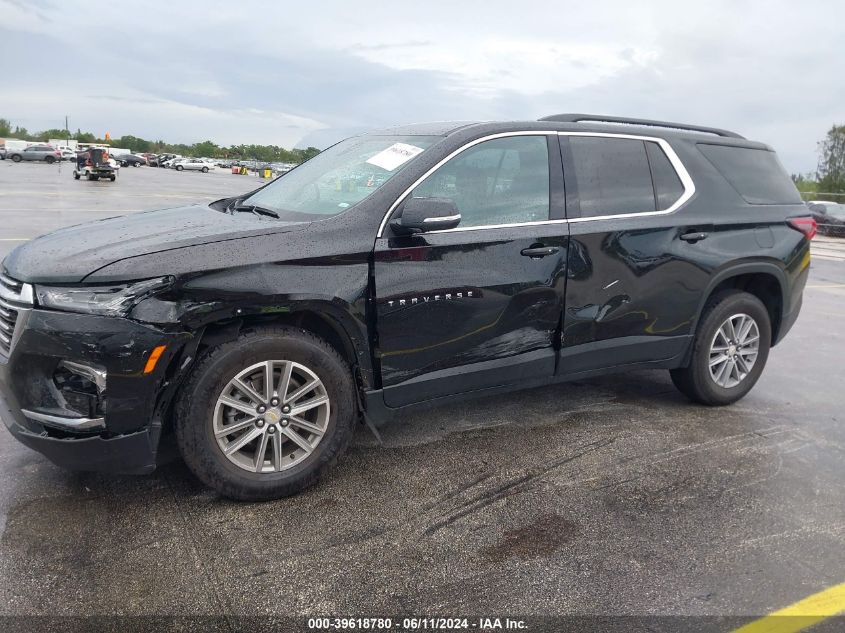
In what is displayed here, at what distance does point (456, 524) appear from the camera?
10.3 feet

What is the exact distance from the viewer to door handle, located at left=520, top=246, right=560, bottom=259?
3697 mm

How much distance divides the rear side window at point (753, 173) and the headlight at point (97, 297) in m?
3.65

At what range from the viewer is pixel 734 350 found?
15.6 feet

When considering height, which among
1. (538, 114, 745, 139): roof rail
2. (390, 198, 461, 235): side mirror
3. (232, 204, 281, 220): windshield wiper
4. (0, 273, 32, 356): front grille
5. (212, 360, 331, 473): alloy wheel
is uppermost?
(538, 114, 745, 139): roof rail

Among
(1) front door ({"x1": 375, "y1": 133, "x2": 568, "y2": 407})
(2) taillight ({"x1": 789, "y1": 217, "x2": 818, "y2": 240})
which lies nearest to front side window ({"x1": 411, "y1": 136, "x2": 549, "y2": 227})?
(1) front door ({"x1": 375, "y1": 133, "x2": 568, "y2": 407})

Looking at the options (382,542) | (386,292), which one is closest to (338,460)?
(382,542)

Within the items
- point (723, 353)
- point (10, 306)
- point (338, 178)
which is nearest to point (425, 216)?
point (338, 178)

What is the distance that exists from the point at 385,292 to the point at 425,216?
16.3 inches

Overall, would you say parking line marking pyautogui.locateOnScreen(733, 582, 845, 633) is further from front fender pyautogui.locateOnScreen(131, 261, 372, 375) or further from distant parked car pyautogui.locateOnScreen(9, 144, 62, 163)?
distant parked car pyautogui.locateOnScreen(9, 144, 62, 163)

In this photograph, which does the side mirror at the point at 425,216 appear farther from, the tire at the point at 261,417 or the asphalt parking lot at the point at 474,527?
the asphalt parking lot at the point at 474,527

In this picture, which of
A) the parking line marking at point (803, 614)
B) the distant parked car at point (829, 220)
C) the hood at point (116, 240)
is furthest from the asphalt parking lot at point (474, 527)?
the distant parked car at point (829, 220)

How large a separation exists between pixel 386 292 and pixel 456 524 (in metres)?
1.14

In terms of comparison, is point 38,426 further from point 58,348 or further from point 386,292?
point 386,292

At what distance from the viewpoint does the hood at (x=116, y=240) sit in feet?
9.50
